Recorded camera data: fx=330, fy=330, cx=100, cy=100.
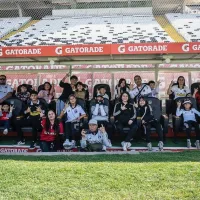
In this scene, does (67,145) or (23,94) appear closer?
(67,145)

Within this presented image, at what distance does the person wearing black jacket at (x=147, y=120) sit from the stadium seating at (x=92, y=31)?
2.28m

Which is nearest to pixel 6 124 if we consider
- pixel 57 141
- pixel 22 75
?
pixel 57 141

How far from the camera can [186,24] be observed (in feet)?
44.2

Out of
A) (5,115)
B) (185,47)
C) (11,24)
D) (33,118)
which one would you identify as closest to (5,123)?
(5,115)

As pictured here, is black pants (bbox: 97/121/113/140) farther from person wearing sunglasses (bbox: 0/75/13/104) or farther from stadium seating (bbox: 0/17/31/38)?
stadium seating (bbox: 0/17/31/38)

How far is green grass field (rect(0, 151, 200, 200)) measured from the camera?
4488mm

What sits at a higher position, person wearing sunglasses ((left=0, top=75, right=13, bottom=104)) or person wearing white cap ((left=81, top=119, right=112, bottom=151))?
person wearing sunglasses ((left=0, top=75, right=13, bottom=104))

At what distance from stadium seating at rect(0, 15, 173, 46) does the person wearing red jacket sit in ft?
9.29

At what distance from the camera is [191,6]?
16922 mm

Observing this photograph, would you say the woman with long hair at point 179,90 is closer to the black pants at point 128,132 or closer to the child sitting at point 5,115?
the black pants at point 128,132

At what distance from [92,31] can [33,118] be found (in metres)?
5.24

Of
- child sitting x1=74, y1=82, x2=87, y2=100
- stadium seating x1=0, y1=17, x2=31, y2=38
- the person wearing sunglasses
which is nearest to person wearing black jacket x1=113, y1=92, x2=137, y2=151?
child sitting x1=74, y1=82, x2=87, y2=100

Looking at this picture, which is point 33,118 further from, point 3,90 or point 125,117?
point 125,117

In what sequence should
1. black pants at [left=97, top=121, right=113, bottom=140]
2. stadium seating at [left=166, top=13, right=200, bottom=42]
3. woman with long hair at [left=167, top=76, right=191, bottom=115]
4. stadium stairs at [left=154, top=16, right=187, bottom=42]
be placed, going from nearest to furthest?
black pants at [left=97, top=121, right=113, bottom=140], woman with long hair at [left=167, top=76, right=191, bottom=115], stadium stairs at [left=154, top=16, right=187, bottom=42], stadium seating at [left=166, top=13, right=200, bottom=42]
